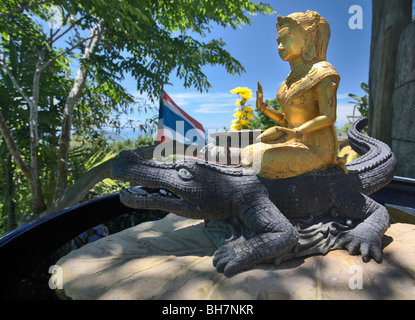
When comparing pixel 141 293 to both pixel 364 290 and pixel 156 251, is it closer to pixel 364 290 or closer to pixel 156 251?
pixel 156 251

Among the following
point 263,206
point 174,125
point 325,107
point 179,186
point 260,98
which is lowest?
point 263,206

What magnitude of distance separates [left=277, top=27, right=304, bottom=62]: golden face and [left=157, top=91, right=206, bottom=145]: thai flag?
14.8ft

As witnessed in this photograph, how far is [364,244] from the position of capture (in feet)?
4.82

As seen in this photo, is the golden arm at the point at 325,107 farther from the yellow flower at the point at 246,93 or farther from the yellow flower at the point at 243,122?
→ the yellow flower at the point at 243,122

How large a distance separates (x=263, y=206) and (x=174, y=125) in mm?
5519

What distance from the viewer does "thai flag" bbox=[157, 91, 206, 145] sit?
6.20 meters

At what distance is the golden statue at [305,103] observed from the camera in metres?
1.54

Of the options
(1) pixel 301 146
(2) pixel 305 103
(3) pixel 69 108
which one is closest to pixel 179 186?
(1) pixel 301 146

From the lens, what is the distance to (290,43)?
161cm

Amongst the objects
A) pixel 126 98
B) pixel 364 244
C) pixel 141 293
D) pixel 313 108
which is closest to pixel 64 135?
pixel 126 98

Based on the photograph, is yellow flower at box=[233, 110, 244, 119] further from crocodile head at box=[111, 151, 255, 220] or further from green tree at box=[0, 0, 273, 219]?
crocodile head at box=[111, 151, 255, 220]
